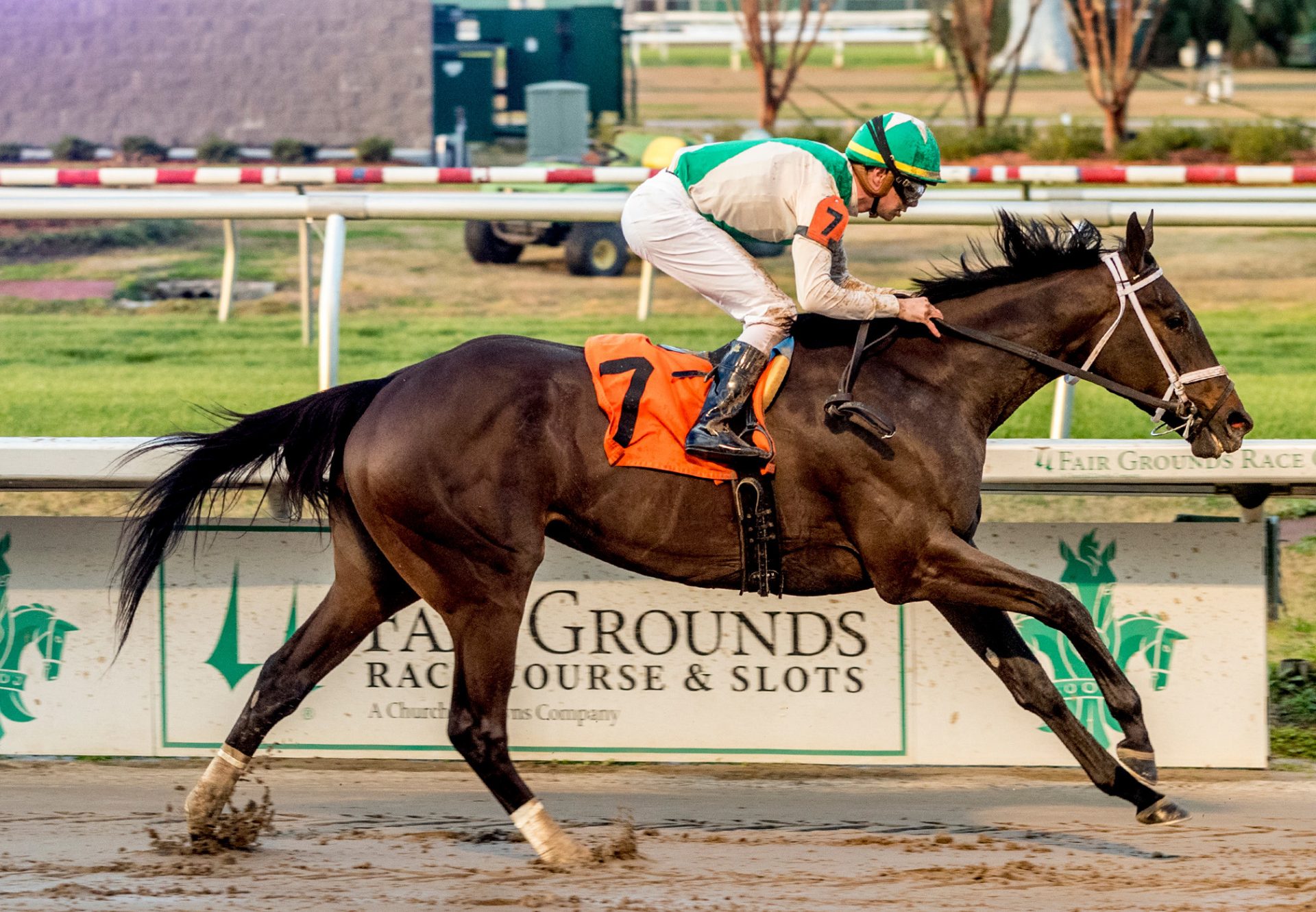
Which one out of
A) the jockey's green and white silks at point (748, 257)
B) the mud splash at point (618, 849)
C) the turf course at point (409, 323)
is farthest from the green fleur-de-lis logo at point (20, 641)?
the jockey's green and white silks at point (748, 257)

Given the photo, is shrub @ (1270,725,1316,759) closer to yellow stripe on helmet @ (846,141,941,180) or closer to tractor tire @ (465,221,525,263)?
yellow stripe on helmet @ (846,141,941,180)

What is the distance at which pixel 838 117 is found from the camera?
2411 centimetres

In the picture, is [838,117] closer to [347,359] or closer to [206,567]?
[347,359]

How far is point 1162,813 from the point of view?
4082mm

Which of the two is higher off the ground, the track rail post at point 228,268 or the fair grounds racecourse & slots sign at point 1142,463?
the track rail post at point 228,268

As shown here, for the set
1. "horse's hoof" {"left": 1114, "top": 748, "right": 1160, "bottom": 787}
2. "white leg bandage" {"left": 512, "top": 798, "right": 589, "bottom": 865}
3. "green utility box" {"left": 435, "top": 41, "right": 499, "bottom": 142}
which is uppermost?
"green utility box" {"left": 435, "top": 41, "right": 499, "bottom": 142}

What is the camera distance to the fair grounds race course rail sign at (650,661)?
199 inches

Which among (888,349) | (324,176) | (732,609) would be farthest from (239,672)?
(324,176)

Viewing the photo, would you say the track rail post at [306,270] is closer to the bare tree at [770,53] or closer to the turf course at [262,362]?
the turf course at [262,362]

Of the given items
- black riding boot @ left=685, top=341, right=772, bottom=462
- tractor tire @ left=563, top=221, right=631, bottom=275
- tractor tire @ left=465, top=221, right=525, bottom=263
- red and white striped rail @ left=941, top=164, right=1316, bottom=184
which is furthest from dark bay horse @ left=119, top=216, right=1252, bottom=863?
tractor tire @ left=465, top=221, right=525, bottom=263

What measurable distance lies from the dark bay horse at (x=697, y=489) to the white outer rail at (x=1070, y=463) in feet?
1.55

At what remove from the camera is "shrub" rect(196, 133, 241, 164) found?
20469 millimetres

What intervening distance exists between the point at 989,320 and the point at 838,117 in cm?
2039

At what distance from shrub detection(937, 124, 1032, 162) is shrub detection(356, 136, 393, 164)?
21.9 feet
